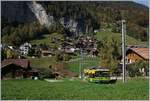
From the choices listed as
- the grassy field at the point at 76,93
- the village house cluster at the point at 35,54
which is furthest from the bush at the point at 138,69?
the grassy field at the point at 76,93

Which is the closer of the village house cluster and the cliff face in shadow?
the cliff face in shadow

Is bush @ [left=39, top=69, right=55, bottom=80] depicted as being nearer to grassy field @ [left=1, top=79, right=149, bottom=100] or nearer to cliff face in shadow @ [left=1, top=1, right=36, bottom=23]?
cliff face in shadow @ [left=1, top=1, right=36, bottom=23]

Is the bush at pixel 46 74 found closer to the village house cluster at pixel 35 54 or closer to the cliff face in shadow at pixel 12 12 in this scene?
the village house cluster at pixel 35 54

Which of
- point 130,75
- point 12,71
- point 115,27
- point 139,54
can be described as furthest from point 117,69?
point 12,71

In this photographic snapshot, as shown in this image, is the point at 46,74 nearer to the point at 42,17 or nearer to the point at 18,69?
the point at 18,69

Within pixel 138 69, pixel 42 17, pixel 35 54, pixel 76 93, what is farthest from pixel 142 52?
pixel 76 93

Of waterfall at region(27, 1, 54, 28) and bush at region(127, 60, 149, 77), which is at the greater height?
waterfall at region(27, 1, 54, 28)

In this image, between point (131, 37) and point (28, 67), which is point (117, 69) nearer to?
point (131, 37)

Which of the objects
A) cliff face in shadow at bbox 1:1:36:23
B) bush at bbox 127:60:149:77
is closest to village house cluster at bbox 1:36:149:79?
bush at bbox 127:60:149:77

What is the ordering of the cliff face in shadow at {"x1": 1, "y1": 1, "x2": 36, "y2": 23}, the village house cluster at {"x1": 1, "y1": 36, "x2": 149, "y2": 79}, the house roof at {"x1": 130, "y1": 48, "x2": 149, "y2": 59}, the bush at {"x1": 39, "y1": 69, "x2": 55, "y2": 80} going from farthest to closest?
the house roof at {"x1": 130, "y1": 48, "x2": 149, "y2": 59} → the bush at {"x1": 39, "y1": 69, "x2": 55, "y2": 80} → the village house cluster at {"x1": 1, "y1": 36, "x2": 149, "y2": 79} → the cliff face in shadow at {"x1": 1, "y1": 1, "x2": 36, "y2": 23}

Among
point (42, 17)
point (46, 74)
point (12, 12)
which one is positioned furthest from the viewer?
point (42, 17)

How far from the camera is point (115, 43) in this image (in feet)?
81.8

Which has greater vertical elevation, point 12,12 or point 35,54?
point 12,12

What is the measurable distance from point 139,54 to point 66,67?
6128 millimetres
